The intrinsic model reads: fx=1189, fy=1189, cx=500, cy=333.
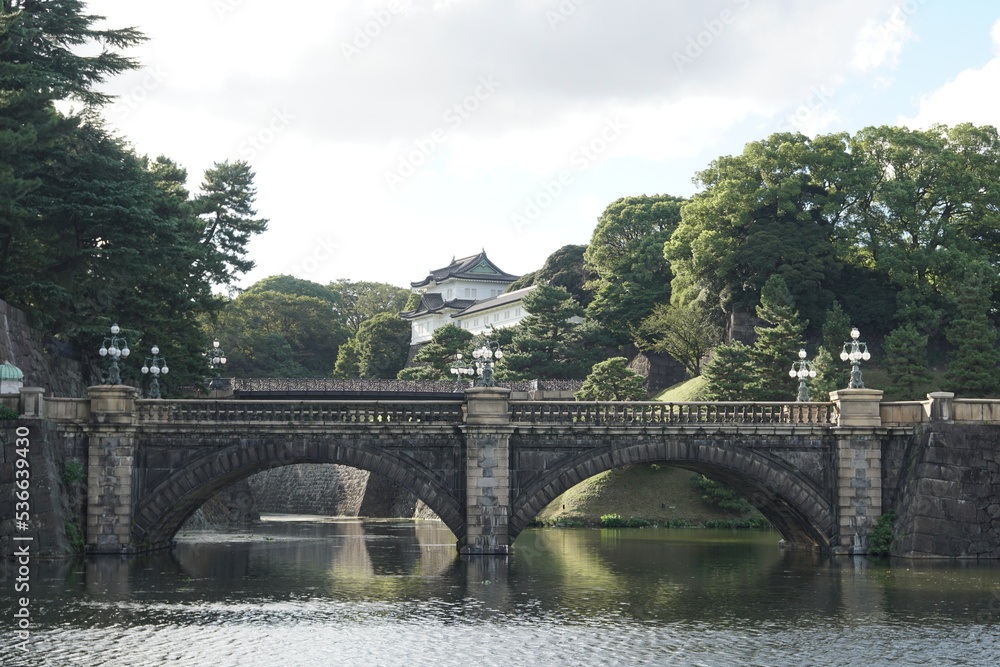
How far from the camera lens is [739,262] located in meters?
81.7

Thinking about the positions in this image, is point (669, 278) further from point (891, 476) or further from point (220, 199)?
point (891, 476)

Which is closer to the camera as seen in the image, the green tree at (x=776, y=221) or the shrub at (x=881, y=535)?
the shrub at (x=881, y=535)

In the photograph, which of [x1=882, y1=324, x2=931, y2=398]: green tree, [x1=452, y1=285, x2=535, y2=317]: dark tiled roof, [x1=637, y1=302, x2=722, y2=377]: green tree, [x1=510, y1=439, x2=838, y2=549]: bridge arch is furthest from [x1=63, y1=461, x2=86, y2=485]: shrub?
[x1=452, y1=285, x2=535, y2=317]: dark tiled roof

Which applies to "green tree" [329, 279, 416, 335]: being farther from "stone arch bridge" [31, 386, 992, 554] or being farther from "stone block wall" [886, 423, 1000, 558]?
"stone block wall" [886, 423, 1000, 558]

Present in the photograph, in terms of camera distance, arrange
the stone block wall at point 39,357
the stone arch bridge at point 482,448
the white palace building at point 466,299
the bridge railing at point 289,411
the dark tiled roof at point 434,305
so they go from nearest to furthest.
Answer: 1. the stone arch bridge at point 482,448
2. the bridge railing at point 289,411
3. the stone block wall at point 39,357
4. the white palace building at point 466,299
5. the dark tiled roof at point 434,305

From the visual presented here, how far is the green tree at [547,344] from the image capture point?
296ft

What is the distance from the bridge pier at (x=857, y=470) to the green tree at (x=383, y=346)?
3348 inches

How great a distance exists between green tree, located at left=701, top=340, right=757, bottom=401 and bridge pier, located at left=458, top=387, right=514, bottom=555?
29608 millimetres

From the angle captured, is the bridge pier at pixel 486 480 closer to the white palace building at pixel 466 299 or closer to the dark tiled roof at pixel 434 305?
the white palace building at pixel 466 299

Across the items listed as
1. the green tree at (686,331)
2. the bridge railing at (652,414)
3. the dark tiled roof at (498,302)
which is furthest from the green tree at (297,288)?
the bridge railing at (652,414)

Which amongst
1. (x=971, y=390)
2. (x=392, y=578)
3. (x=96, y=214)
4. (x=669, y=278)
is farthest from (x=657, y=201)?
(x=392, y=578)

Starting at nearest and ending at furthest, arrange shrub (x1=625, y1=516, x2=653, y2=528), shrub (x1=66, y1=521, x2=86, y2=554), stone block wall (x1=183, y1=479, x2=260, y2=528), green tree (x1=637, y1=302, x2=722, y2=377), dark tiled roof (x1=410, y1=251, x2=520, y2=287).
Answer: shrub (x1=66, y1=521, x2=86, y2=554)
shrub (x1=625, y1=516, x2=653, y2=528)
stone block wall (x1=183, y1=479, x2=260, y2=528)
green tree (x1=637, y1=302, x2=722, y2=377)
dark tiled roof (x1=410, y1=251, x2=520, y2=287)

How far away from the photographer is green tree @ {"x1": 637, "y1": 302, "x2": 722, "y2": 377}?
86500 millimetres

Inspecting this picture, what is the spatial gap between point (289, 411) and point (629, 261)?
195 ft
